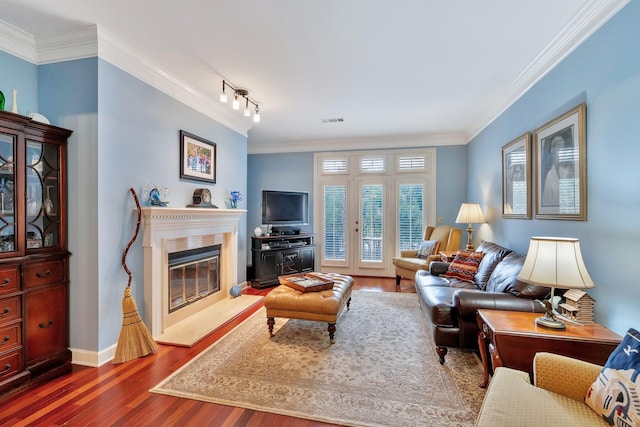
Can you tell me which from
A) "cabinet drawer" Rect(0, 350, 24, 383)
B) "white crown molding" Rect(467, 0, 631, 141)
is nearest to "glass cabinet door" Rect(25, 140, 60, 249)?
"cabinet drawer" Rect(0, 350, 24, 383)

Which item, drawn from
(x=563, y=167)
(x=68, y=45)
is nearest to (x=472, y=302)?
(x=563, y=167)

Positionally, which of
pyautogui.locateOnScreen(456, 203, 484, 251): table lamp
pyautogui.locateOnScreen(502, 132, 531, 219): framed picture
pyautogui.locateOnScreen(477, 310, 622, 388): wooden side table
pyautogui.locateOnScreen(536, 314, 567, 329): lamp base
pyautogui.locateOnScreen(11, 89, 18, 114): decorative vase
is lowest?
pyautogui.locateOnScreen(477, 310, 622, 388): wooden side table

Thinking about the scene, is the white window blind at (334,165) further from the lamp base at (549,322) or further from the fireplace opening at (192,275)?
the lamp base at (549,322)

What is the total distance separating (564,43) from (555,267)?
1.82 metres

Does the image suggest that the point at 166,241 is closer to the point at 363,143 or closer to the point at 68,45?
the point at 68,45

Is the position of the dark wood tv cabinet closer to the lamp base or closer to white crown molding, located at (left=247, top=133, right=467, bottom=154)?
white crown molding, located at (left=247, top=133, right=467, bottom=154)

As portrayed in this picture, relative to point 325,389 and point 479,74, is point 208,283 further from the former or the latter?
point 479,74

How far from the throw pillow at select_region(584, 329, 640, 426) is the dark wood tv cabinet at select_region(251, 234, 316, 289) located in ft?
13.9

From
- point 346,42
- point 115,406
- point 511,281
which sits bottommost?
point 115,406

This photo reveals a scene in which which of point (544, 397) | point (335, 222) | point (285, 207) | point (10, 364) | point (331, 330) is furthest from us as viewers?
point (335, 222)

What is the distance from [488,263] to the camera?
3.24 metres

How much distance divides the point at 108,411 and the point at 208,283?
7.08 feet

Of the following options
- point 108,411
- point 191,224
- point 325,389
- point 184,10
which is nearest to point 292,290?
point 325,389

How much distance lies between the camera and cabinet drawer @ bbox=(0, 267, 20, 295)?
6.80 ft
